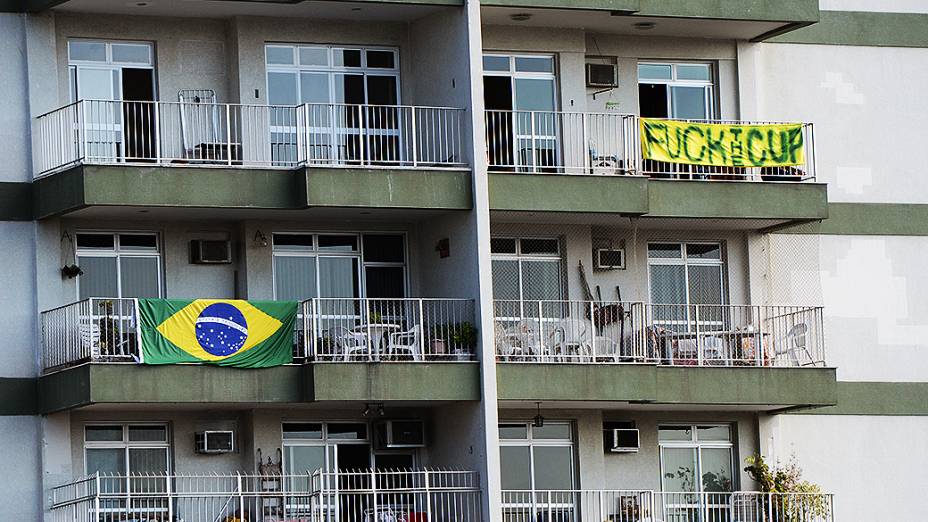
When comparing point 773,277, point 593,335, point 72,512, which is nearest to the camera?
point 72,512

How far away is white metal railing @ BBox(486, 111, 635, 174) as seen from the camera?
3909cm

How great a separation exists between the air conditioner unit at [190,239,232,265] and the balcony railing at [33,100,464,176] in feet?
4.06

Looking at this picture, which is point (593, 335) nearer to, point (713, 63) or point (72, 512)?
point (713, 63)

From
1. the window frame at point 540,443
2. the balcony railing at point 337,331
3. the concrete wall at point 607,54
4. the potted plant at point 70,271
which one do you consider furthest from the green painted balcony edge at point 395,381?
the concrete wall at point 607,54

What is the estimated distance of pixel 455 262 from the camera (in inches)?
1501

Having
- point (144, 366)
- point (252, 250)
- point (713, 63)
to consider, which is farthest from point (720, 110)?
point (144, 366)

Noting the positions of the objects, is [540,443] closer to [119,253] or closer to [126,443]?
[126,443]

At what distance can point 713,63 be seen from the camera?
135 feet

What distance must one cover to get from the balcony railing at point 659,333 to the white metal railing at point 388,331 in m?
0.77

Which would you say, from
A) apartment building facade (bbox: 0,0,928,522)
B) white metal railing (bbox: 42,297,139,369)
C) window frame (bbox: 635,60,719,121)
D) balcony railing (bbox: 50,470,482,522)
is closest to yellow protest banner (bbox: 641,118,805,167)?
apartment building facade (bbox: 0,0,928,522)

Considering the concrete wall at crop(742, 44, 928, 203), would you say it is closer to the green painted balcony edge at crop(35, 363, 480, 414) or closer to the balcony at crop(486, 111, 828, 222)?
the balcony at crop(486, 111, 828, 222)

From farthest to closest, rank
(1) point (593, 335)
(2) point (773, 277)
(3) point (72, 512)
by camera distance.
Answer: (2) point (773, 277)
(1) point (593, 335)
(3) point (72, 512)

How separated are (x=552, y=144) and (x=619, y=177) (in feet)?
5.05

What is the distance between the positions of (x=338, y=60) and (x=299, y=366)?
17.5 ft
